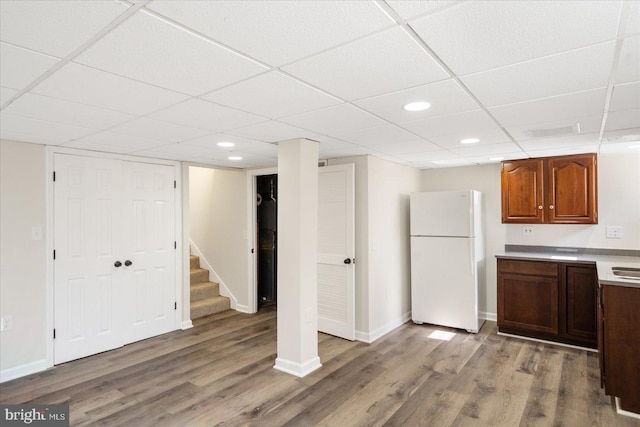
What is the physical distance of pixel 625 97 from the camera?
6.81 feet

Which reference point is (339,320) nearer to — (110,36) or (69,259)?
(69,259)

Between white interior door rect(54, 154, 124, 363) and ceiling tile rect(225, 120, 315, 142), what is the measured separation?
76.1 inches

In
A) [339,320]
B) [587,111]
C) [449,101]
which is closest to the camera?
[449,101]

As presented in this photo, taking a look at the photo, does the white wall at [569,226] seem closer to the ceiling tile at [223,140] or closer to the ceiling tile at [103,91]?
the ceiling tile at [223,140]

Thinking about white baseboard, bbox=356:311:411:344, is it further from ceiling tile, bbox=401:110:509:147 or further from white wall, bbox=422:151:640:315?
ceiling tile, bbox=401:110:509:147

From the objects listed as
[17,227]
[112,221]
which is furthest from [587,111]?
[17,227]

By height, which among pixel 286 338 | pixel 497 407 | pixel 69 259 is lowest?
pixel 497 407

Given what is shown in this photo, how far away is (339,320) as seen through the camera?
13.9ft

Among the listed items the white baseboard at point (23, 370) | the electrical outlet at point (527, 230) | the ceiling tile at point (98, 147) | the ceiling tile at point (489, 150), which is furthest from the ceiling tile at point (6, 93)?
the electrical outlet at point (527, 230)

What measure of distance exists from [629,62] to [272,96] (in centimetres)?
171

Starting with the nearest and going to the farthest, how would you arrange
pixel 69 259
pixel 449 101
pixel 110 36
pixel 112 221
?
pixel 110 36 → pixel 449 101 → pixel 69 259 → pixel 112 221

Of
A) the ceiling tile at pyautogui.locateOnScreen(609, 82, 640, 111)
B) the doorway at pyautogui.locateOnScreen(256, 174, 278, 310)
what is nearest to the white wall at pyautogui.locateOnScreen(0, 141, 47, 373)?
the doorway at pyautogui.locateOnScreen(256, 174, 278, 310)

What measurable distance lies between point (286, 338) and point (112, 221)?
236 cm

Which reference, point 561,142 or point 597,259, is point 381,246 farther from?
point 597,259
